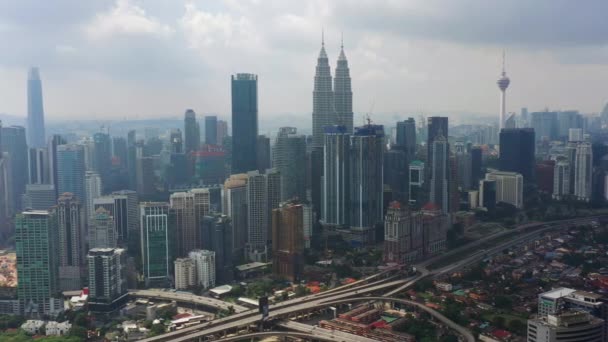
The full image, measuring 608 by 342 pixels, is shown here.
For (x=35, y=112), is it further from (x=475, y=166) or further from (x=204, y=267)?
(x=475, y=166)

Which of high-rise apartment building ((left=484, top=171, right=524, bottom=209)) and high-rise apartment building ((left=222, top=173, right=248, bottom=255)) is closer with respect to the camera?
high-rise apartment building ((left=222, top=173, right=248, bottom=255))

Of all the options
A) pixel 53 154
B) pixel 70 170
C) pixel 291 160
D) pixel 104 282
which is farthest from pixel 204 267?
pixel 53 154

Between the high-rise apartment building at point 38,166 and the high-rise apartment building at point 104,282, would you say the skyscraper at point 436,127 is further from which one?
the high-rise apartment building at point 38,166

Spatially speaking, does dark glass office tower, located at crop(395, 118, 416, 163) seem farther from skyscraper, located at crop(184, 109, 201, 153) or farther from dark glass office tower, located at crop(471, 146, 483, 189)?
skyscraper, located at crop(184, 109, 201, 153)

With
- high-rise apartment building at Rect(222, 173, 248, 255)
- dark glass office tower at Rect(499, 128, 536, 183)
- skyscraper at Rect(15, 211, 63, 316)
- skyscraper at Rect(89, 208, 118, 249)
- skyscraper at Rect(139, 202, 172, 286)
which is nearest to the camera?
skyscraper at Rect(15, 211, 63, 316)

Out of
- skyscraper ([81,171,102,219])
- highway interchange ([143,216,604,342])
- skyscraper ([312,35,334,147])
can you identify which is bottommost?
highway interchange ([143,216,604,342])

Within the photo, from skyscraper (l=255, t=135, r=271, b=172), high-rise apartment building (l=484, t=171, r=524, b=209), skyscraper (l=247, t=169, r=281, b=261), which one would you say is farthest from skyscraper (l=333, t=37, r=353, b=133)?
skyscraper (l=247, t=169, r=281, b=261)

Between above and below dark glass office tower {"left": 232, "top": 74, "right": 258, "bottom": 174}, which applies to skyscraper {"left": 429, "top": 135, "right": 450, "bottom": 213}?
below
